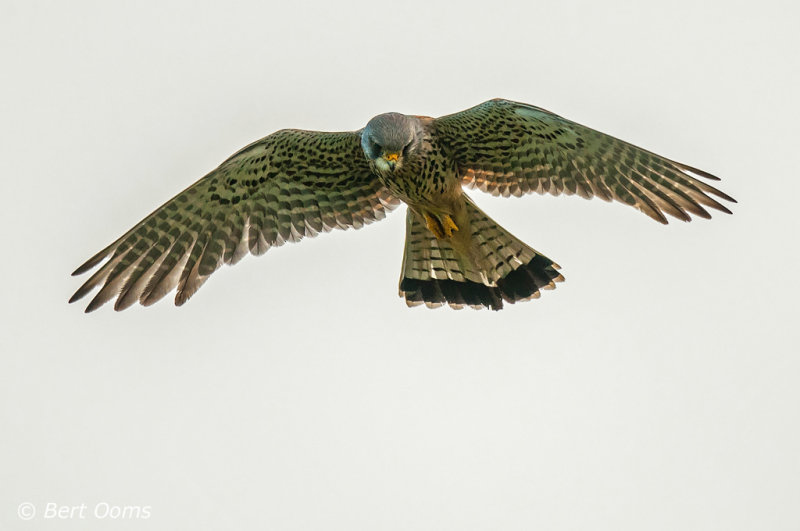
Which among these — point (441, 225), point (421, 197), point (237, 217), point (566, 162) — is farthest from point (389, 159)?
point (237, 217)

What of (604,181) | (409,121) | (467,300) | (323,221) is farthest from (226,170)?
(604,181)

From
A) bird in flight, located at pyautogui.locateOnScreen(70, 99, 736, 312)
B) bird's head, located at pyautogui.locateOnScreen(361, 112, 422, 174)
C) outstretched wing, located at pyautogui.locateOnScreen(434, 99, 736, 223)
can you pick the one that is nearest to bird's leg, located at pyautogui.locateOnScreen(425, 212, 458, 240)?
bird in flight, located at pyautogui.locateOnScreen(70, 99, 736, 312)

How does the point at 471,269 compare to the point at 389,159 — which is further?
the point at 471,269

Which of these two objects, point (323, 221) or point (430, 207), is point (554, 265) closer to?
point (430, 207)

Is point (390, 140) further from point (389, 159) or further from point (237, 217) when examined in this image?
point (237, 217)

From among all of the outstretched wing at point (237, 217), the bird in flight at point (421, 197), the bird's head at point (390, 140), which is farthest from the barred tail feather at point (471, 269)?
the bird's head at point (390, 140)

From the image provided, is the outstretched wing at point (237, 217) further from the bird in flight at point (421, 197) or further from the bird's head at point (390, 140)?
the bird's head at point (390, 140)

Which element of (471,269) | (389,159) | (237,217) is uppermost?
(237,217)
